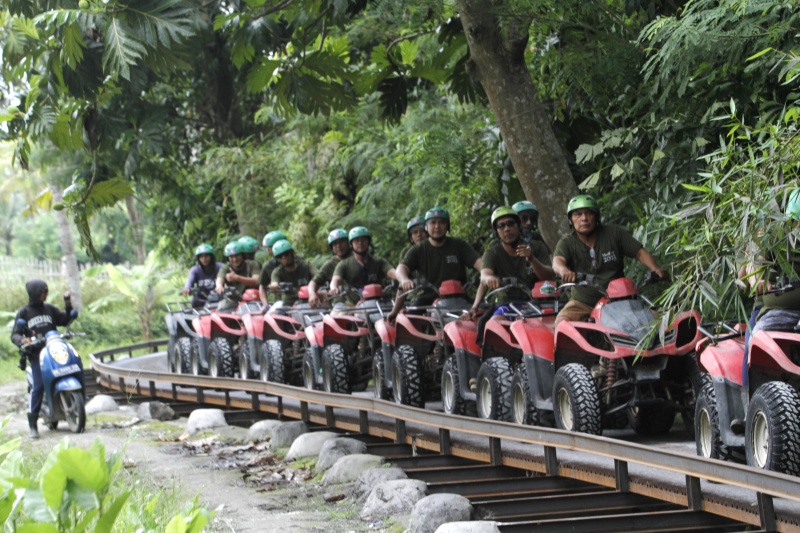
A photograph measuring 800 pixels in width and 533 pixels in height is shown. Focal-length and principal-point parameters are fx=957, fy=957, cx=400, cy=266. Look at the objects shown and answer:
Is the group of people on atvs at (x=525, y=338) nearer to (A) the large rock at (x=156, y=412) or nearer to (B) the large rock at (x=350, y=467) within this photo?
(B) the large rock at (x=350, y=467)

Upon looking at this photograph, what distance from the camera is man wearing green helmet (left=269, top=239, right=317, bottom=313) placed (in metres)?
12.4

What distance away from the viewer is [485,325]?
8102 mm

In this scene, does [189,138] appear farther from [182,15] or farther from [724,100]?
[724,100]

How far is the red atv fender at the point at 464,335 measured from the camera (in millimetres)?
8258

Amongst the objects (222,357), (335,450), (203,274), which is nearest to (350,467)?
Answer: (335,450)

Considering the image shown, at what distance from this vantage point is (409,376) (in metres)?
8.96

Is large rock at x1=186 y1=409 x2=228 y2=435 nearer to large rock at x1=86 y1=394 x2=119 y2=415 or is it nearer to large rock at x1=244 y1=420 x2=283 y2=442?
large rock at x1=244 y1=420 x2=283 y2=442

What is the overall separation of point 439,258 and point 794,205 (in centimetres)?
537

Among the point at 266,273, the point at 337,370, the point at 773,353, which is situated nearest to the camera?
the point at 773,353

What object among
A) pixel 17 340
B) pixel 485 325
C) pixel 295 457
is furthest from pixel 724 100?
pixel 17 340

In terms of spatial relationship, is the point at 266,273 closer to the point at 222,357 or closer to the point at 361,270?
the point at 222,357

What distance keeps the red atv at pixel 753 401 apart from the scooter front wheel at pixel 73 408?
7.82 meters

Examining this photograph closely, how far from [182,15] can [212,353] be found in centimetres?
688

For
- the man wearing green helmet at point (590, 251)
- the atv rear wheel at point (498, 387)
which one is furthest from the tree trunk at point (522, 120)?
the atv rear wheel at point (498, 387)
